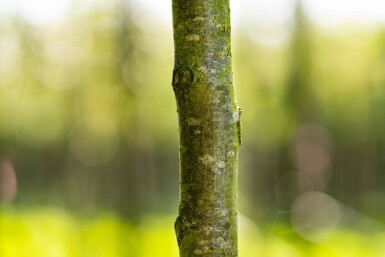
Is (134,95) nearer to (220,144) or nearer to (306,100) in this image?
(306,100)

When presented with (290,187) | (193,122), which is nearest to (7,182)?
(290,187)

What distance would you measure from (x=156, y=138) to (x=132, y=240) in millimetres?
1874

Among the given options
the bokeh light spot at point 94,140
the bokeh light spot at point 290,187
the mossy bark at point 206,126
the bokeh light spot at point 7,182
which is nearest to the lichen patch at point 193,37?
the mossy bark at point 206,126

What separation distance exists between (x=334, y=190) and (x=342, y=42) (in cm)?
224

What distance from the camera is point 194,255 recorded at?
3.38ft

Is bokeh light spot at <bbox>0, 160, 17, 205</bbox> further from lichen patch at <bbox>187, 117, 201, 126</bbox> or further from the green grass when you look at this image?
lichen patch at <bbox>187, 117, 201, 126</bbox>

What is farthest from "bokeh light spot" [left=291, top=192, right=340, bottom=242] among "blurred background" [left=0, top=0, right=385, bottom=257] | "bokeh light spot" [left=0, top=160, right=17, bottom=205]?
"bokeh light spot" [left=0, top=160, right=17, bottom=205]

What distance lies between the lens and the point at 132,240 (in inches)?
238

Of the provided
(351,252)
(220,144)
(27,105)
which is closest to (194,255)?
(220,144)

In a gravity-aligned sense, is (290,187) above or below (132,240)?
above

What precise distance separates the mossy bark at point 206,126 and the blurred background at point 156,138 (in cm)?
453

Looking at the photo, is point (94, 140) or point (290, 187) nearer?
point (290, 187)

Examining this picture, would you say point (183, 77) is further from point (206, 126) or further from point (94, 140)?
point (94, 140)

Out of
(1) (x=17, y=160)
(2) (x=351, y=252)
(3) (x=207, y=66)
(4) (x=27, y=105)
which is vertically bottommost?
(2) (x=351, y=252)
